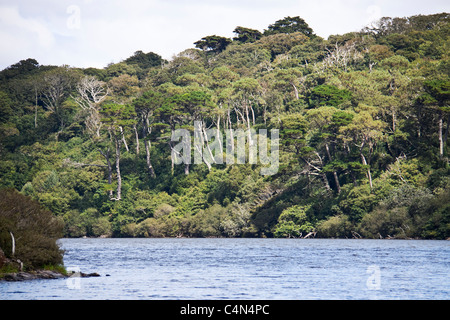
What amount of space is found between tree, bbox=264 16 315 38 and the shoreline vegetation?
376 inches

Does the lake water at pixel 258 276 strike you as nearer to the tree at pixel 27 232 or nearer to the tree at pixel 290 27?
the tree at pixel 27 232

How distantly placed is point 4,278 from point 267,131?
5998cm

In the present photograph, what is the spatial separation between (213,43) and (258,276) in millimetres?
102135

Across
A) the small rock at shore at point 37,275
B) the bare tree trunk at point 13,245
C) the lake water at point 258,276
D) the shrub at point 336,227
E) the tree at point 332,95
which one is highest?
the tree at point 332,95

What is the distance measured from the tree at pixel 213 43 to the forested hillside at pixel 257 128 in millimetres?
5988

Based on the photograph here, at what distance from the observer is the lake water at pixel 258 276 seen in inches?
981

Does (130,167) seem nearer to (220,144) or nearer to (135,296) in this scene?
(220,144)

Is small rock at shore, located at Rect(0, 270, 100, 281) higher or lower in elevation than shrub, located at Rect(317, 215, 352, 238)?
higher

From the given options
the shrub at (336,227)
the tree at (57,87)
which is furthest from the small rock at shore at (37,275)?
the tree at (57,87)

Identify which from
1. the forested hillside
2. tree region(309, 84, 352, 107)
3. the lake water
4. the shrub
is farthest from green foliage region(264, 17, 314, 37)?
the lake water

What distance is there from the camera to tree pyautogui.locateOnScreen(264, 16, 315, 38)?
12975 cm

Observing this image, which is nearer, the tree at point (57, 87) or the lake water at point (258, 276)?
the lake water at point (258, 276)
